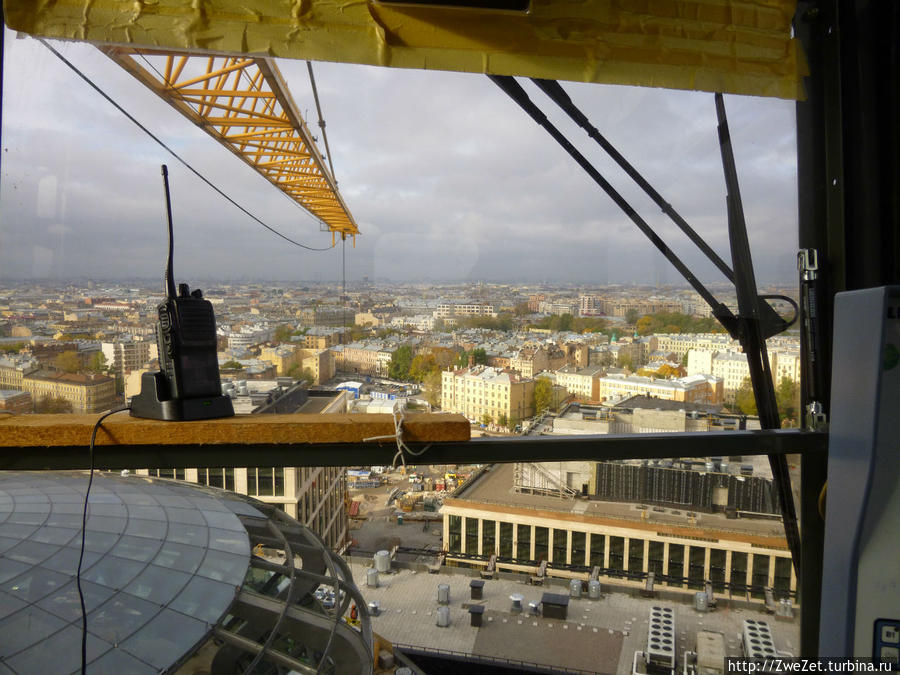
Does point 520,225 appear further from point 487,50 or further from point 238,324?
point 238,324

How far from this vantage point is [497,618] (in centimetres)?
187

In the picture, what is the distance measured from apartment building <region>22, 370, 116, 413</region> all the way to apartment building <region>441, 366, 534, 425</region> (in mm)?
993

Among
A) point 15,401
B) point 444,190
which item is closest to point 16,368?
point 15,401

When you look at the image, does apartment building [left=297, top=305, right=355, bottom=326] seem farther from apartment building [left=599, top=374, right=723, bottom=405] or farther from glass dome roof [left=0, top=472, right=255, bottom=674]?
apartment building [left=599, top=374, right=723, bottom=405]

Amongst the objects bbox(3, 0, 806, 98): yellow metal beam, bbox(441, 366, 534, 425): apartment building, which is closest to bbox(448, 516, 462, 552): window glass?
bbox(441, 366, 534, 425): apartment building

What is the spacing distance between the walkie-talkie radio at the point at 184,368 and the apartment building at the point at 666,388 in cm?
120

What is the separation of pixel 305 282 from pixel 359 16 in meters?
0.84

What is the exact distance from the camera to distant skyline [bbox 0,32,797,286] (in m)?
1.69

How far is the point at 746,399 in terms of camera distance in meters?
1.89

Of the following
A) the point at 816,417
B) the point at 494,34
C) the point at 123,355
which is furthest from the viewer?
the point at 816,417

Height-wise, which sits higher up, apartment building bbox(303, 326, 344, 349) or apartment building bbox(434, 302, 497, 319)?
apartment building bbox(434, 302, 497, 319)

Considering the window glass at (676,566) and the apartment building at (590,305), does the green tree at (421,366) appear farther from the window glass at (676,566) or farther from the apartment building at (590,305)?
the window glass at (676,566)

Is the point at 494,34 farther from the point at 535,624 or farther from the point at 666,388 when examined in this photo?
the point at 535,624

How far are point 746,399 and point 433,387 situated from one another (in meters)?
1.04
